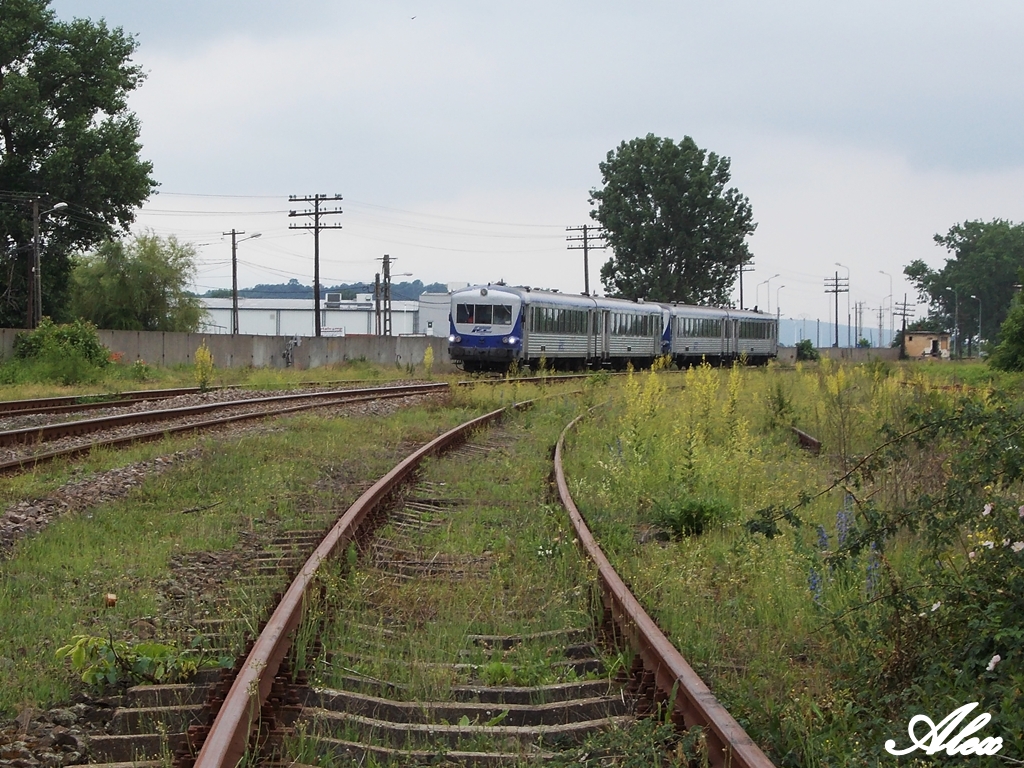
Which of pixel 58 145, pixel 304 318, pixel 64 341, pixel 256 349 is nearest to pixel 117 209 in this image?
pixel 58 145

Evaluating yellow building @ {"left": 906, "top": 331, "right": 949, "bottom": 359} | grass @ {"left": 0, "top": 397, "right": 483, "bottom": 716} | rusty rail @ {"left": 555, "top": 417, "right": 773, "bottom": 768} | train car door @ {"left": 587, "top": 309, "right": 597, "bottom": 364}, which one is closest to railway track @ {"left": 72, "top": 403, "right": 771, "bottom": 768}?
rusty rail @ {"left": 555, "top": 417, "right": 773, "bottom": 768}

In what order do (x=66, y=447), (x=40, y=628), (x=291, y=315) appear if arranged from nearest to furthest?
(x=40, y=628) → (x=66, y=447) → (x=291, y=315)

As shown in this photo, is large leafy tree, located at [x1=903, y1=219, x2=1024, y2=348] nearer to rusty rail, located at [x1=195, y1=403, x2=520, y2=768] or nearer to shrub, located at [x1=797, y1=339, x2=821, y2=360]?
shrub, located at [x1=797, y1=339, x2=821, y2=360]

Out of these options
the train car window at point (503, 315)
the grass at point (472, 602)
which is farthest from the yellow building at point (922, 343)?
the grass at point (472, 602)

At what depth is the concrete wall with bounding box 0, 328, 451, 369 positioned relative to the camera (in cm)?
4166

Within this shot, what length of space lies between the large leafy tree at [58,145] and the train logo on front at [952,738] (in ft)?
152

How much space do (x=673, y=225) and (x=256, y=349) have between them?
35.2 meters

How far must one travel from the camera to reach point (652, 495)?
32.6 feet

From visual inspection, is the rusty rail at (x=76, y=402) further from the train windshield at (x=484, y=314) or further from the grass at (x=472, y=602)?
the grass at (x=472, y=602)

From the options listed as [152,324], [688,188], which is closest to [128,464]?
[152,324]

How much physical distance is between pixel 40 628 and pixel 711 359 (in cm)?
4816

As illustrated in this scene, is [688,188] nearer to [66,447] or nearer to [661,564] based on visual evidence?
[66,447]

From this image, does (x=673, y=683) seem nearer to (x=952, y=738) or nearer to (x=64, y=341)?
(x=952, y=738)

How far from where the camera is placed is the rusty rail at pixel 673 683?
12.3 ft
